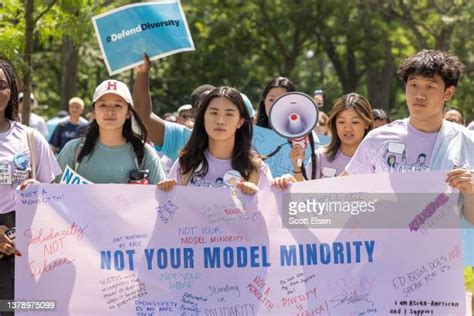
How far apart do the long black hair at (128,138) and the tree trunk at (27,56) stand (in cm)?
537

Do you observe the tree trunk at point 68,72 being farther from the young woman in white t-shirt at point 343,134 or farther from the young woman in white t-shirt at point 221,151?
the young woman in white t-shirt at point 221,151

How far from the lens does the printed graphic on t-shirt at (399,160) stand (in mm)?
5297

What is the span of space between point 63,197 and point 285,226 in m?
1.32

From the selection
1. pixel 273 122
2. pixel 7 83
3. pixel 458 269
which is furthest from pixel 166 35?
pixel 458 269

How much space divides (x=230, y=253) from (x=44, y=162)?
47.3 inches

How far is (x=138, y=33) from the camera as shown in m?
6.72

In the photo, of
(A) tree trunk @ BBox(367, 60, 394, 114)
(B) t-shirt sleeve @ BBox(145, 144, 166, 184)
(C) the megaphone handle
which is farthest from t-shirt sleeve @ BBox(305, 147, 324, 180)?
(A) tree trunk @ BBox(367, 60, 394, 114)

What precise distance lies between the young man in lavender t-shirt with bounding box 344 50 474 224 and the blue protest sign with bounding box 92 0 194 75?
6.63 ft

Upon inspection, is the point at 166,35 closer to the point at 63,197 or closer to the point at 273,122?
the point at 273,122

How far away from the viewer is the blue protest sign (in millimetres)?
6699

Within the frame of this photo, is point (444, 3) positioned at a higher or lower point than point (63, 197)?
higher

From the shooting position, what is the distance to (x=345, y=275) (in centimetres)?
540

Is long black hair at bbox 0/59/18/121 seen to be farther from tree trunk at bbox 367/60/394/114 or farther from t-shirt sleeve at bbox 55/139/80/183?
tree trunk at bbox 367/60/394/114

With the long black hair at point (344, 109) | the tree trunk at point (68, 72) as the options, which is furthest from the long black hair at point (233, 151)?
the tree trunk at point (68, 72)
